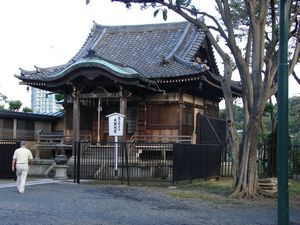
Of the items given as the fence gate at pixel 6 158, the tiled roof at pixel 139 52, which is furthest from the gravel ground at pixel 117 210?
the tiled roof at pixel 139 52

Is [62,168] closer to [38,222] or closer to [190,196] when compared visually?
[190,196]

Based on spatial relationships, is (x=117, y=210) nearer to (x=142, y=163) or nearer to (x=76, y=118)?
(x=142, y=163)

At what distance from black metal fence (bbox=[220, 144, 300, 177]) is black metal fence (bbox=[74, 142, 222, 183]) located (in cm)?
311

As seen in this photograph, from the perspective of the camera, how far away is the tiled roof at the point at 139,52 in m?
24.0

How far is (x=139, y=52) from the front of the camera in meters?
28.2

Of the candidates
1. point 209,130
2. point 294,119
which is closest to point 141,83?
point 209,130

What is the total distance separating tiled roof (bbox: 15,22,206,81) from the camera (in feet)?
78.8

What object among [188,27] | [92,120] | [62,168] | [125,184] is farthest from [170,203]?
[188,27]

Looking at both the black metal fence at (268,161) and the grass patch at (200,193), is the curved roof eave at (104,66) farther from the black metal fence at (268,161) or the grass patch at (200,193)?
the grass patch at (200,193)

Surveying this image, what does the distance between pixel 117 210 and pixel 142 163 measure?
852cm

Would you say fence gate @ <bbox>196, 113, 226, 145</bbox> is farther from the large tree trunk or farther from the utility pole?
the utility pole

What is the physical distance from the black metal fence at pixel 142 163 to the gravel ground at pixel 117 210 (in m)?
3.11

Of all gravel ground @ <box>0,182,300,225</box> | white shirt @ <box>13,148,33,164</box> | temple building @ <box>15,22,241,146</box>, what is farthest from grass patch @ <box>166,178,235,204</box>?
temple building @ <box>15,22,241,146</box>

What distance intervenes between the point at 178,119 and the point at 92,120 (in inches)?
212
